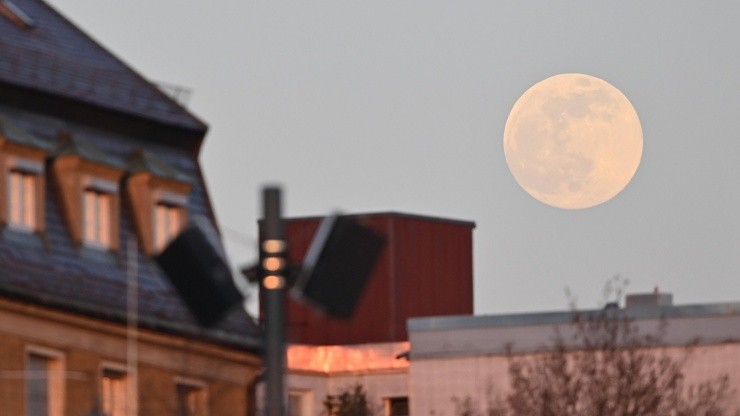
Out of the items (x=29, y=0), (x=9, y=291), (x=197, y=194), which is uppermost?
(x=29, y=0)

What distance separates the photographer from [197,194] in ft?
132

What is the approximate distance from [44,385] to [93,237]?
2.98 meters

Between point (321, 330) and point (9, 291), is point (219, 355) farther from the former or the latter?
point (321, 330)

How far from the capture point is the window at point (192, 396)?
37.8 meters

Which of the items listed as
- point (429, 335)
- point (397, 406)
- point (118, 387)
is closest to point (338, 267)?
point (118, 387)

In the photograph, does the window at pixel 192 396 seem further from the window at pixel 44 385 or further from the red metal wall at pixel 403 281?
the red metal wall at pixel 403 281

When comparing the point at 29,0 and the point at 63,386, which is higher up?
the point at 29,0

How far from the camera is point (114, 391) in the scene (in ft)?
121

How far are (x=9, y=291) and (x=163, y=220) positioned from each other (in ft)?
19.7

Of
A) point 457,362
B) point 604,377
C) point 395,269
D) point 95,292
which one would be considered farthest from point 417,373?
point 95,292

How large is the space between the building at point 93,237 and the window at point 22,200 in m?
0.02

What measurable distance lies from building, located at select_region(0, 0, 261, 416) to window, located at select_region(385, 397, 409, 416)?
28.4 meters

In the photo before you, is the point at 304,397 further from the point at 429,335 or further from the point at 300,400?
the point at 429,335

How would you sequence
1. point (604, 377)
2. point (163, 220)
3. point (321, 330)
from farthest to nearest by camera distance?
point (321, 330) < point (604, 377) < point (163, 220)
